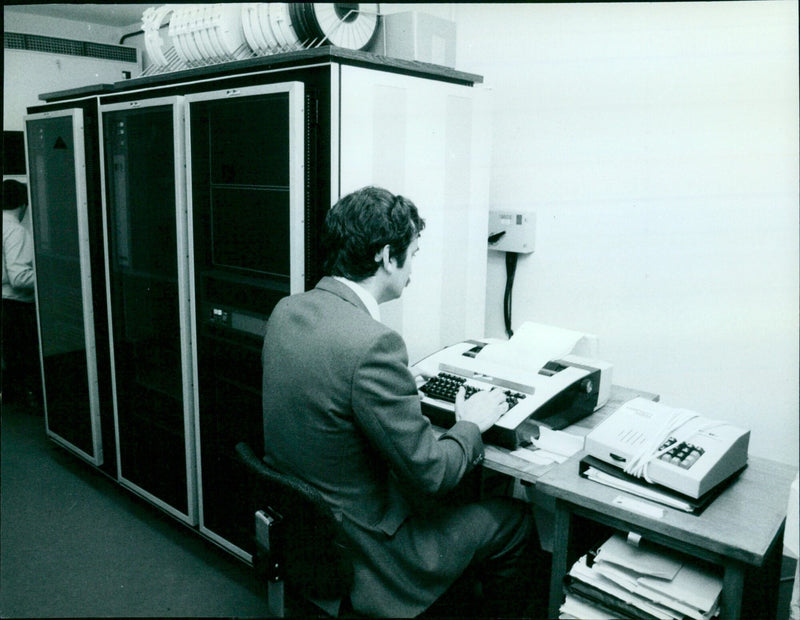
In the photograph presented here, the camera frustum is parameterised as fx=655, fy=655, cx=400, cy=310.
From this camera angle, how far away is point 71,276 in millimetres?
2922

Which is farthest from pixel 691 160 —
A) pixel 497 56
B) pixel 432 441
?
pixel 432 441

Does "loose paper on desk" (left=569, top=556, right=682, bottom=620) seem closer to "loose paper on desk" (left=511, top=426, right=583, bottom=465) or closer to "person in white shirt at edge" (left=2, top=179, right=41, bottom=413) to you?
"loose paper on desk" (left=511, top=426, right=583, bottom=465)

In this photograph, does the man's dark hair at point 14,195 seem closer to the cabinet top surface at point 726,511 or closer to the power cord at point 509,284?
the power cord at point 509,284

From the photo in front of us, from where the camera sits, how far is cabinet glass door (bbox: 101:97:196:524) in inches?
88.3

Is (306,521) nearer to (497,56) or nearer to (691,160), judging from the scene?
(691,160)

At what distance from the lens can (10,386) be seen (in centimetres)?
384

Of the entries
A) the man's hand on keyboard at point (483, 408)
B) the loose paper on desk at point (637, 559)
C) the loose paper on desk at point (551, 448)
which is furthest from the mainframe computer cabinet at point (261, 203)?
the loose paper on desk at point (637, 559)

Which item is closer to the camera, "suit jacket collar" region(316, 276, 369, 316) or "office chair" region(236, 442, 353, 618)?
"office chair" region(236, 442, 353, 618)

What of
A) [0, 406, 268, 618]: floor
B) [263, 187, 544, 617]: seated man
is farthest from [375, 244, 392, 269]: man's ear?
[0, 406, 268, 618]: floor

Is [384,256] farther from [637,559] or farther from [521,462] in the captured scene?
[637,559]

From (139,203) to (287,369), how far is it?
4.71ft

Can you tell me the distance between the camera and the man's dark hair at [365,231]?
1.48 metres

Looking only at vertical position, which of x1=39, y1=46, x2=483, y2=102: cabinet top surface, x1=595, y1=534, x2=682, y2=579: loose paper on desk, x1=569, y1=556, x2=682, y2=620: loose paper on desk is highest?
x1=39, y1=46, x2=483, y2=102: cabinet top surface

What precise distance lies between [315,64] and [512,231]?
916 millimetres
